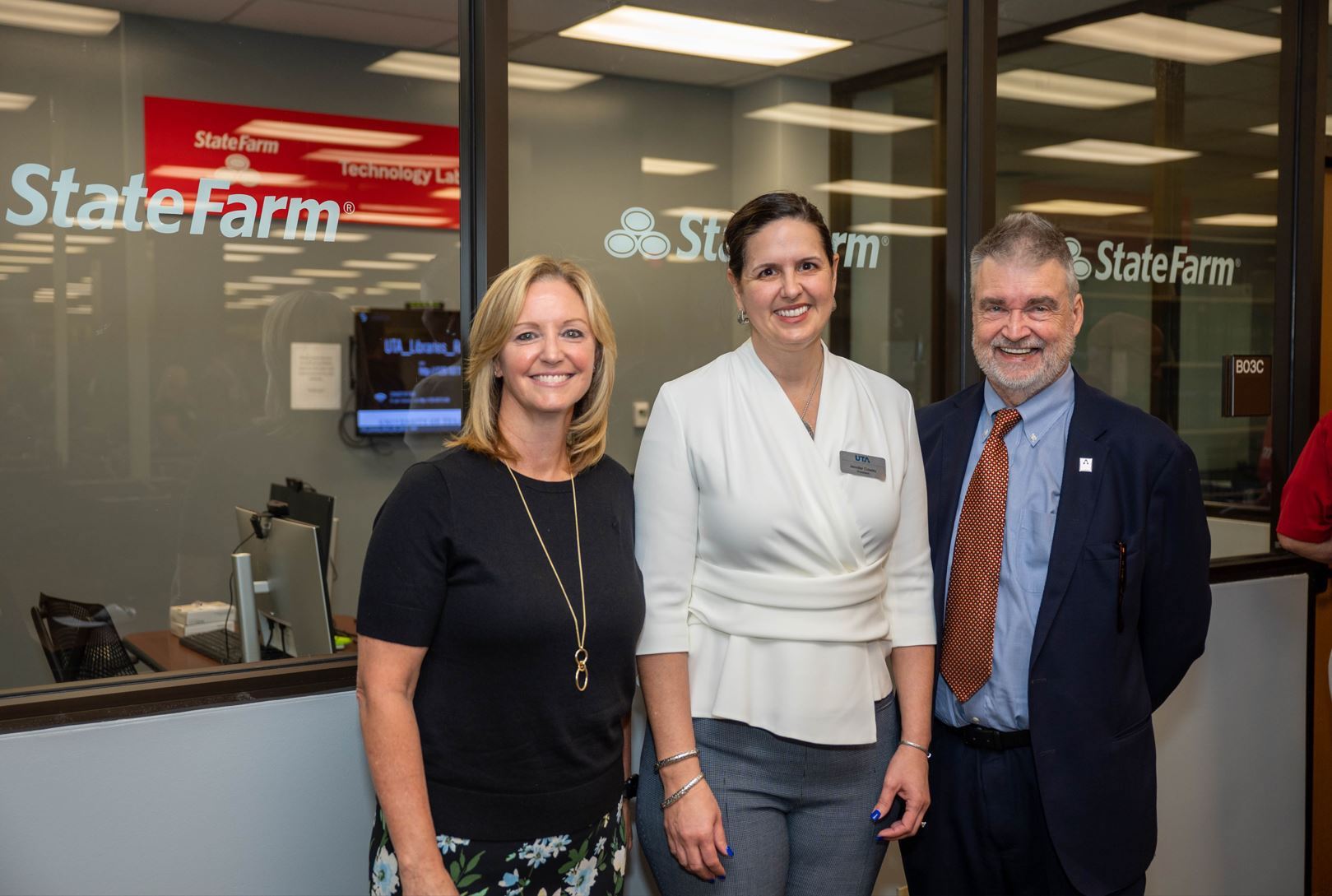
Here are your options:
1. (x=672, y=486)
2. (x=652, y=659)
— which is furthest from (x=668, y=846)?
(x=672, y=486)

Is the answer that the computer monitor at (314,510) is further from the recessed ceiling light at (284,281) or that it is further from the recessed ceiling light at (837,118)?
the recessed ceiling light at (837,118)

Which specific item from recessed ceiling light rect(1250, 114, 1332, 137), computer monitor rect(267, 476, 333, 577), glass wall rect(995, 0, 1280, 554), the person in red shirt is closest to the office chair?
computer monitor rect(267, 476, 333, 577)

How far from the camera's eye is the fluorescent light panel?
3645mm

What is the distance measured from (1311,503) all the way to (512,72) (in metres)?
2.45

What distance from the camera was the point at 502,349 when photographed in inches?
70.7

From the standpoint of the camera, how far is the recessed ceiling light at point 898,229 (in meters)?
3.28

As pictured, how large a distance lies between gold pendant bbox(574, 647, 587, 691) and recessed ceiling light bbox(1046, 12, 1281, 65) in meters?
2.85

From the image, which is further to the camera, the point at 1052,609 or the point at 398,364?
the point at 398,364

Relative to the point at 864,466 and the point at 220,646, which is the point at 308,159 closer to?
the point at 220,646

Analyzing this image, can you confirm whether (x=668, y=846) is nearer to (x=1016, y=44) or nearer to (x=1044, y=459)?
(x=1044, y=459)

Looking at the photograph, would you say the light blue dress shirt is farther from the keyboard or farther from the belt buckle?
the keyboard

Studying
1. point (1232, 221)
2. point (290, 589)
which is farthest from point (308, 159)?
point (1232, 221)

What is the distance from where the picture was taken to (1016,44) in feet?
11.5

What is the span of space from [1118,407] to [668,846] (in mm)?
1161
